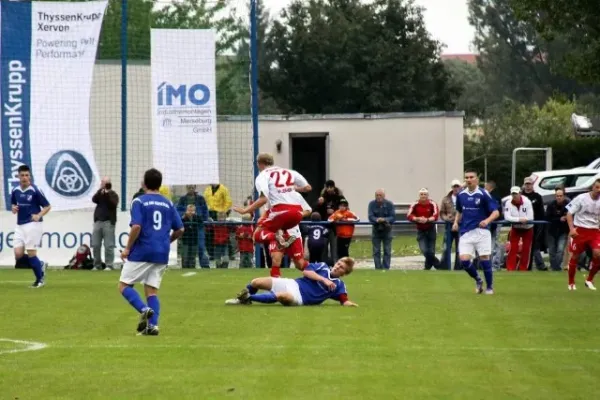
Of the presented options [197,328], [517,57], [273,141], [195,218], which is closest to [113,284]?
[195,218]

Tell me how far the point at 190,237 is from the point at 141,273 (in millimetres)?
15689

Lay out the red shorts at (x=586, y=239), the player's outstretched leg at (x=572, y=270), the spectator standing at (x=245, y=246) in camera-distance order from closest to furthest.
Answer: the red shorts at (x=586, y=239) → the player's outstretched leg at (x=572, y=270) → the spectator standing at (x=245, y=246)

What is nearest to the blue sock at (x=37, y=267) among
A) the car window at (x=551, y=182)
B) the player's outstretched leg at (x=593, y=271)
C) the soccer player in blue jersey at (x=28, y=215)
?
the soccer player in blue jersey at (x=28, y=215)

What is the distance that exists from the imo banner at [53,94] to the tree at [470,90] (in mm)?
46991

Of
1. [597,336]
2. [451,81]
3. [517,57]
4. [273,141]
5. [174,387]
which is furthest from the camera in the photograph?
[517,57]

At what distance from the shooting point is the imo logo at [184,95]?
95.7 feet

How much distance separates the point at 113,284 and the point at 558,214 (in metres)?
11.1

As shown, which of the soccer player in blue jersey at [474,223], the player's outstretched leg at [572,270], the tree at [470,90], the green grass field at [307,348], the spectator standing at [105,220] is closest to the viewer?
the green grass field at [307,348]

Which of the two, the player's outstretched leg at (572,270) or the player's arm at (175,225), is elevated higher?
the player's arm at (175,225)

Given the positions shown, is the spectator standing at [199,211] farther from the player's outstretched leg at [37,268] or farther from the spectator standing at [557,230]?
the spectator standing at [557,230]

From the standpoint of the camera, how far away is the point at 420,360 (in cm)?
1215

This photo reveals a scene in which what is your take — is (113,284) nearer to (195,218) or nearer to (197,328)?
(195,218)

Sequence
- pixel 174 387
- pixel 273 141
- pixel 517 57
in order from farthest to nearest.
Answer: pixel 517 57 < pixel 273 141 < pixel 174 387

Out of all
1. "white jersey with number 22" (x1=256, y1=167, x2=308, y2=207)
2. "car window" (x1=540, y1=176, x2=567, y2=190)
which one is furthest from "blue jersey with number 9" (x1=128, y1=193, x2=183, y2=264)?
"car window" (x1=540, y1=176, x2=567, y2=190)
